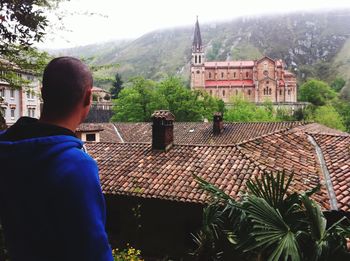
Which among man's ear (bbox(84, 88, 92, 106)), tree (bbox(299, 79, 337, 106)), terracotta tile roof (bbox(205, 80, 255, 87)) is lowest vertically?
man's ear (bbox(84, 88, 92, 106))

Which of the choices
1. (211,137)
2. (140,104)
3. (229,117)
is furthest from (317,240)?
(229,117)

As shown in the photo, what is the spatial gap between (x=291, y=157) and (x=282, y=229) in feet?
26.9

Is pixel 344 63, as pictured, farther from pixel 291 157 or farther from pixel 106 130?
pixel 291 157

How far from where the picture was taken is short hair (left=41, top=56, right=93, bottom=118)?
75.4 inches

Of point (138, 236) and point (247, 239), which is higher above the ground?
point (247, 239)

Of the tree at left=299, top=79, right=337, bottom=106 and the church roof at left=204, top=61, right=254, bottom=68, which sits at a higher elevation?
the church roof at left=204, top=61, right=254, bottom=68

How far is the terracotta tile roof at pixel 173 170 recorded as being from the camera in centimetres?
1145

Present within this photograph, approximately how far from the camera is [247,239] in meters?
6.14

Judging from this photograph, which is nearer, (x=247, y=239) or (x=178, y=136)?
(x=247, y=239)

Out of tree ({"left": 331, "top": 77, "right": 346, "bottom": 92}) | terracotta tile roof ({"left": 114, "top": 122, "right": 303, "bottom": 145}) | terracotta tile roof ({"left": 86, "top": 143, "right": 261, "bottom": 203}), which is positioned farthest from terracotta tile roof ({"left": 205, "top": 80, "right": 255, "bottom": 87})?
terracotta tile roof ({"left": 86, "top": 143, "right": 261, "bottom": 203})

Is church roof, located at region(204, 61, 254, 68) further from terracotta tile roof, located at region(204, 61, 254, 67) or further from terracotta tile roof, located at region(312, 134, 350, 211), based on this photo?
terracotta tile roof, located at region(312, 134, 350, 211)

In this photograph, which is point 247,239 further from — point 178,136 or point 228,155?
point 178,136

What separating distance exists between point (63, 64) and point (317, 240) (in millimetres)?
5172

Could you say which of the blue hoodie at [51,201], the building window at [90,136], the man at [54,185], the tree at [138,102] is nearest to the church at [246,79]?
the tree at [138,102]
